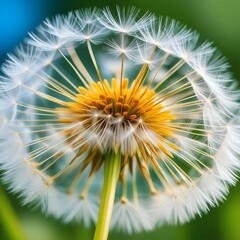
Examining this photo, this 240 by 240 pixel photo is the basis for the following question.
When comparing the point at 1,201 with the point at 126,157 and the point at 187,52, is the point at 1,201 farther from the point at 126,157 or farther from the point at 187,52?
the point at 187,52

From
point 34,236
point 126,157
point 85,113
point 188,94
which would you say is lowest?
point 34,236

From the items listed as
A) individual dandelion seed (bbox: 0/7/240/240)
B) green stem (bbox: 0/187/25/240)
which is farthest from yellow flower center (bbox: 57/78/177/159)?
green stem (bbox: 0/187/25/240)

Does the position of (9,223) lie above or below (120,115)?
below

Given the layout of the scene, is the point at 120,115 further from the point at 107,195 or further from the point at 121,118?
the point at 107,195

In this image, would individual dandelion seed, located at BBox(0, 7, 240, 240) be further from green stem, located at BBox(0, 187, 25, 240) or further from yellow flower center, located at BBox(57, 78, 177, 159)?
green stem, located at BBox(0, 187, 25, 240)

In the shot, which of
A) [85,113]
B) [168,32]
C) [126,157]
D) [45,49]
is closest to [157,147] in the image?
[126,157]

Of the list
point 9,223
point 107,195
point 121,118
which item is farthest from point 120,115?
point 9,223

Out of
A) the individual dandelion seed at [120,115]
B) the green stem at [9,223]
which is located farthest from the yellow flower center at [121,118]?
the green stem at [9,223]
